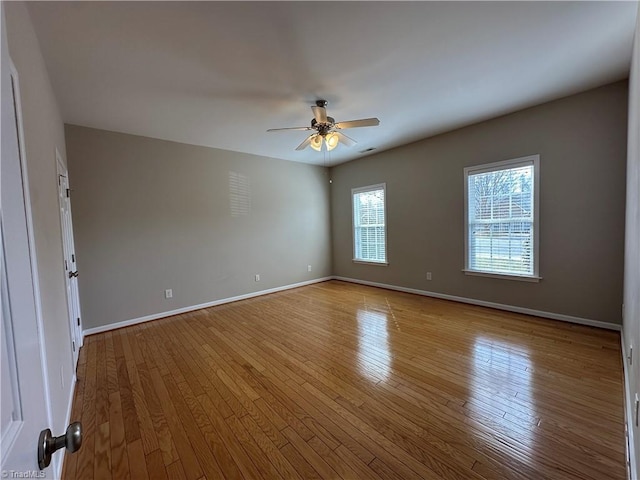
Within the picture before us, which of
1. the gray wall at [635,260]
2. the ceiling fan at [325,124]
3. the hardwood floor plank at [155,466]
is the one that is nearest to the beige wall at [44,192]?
the hardwood floor plank at [155,466]

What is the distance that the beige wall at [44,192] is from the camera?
153 cm

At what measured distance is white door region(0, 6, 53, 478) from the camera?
476 millimetres

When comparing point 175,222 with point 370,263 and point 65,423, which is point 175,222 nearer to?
point 65,423

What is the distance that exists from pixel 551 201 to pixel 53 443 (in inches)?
178

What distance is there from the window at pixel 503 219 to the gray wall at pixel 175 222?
3234mm

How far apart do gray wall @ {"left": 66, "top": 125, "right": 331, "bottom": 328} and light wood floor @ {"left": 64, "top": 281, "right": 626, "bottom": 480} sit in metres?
0.75

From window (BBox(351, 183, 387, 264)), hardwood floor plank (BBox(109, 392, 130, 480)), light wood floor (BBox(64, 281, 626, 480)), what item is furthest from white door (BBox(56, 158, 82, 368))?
window (BBox(351, 183, 387, 264))

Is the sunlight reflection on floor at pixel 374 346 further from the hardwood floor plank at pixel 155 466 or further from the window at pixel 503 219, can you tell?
the window at pixel 503 219

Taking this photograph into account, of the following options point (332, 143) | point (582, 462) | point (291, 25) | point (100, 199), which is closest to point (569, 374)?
point (582, 462)

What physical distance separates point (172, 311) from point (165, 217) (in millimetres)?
1448

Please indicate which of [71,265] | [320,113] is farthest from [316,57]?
[71,265]

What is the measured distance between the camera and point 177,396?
2.21 m

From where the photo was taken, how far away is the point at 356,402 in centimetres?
206

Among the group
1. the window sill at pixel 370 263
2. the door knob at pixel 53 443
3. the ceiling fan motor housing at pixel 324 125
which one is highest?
the ceiling fan motor housing at pixel 324 125
